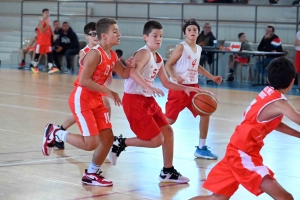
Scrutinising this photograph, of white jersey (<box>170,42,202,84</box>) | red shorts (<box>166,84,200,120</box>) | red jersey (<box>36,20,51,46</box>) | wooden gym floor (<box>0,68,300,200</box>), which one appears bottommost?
wooden gym floor (<box>0,68,300,200</box>)

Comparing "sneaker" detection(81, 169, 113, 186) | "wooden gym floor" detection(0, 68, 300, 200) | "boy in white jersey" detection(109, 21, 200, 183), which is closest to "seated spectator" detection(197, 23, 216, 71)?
"wooden gym floor" detection(0, 68, 300, 200)

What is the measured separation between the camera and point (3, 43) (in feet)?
78.4

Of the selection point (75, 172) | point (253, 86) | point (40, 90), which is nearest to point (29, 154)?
point (75, 172)

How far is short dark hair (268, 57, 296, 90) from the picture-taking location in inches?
177

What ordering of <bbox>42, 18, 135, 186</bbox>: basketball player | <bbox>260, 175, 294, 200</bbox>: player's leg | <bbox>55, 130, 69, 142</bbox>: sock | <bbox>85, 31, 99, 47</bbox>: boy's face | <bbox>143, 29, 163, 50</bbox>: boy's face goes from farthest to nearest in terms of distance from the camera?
<bbox>85, 31, 99, 47</bbox>: boy's face
<bbox>55, 130, 69, 142</bbox>: sock
<bbox>143, 29, 163, 50</bbox>: boy's face
<bbox>42, 18, 135, 186</bbox>: basketball player
<bbox>260, 175, 294, 200</bbox>: player's leg

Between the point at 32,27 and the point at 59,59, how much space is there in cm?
395

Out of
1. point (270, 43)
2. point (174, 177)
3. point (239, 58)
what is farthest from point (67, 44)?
point (174, 177)

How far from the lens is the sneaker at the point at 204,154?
7.59 metres

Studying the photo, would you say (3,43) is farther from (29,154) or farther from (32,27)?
(29,154)

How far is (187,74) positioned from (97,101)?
6.05 ft

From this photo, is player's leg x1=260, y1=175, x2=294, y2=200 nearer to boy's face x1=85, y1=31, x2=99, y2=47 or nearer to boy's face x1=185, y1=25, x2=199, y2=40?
boy's face x1=185, y1=25, x2=199, y2=40

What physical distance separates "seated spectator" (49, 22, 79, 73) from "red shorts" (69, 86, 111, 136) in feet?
44.0

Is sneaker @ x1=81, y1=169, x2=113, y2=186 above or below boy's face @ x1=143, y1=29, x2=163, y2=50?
below

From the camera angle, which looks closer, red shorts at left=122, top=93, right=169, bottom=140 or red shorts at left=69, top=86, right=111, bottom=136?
red shorts at left=69, top=86, right=111, bottom=136
